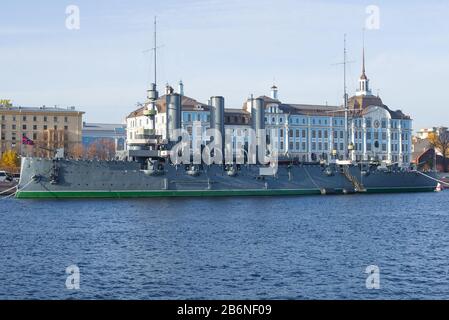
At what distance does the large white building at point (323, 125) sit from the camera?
115 meters

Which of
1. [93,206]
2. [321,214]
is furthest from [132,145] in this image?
[321,214]

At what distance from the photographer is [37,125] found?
126500 millimetres

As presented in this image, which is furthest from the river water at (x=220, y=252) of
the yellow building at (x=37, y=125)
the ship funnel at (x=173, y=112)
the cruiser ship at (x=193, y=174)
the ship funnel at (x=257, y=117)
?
the yellow building at (x=37, y=125)

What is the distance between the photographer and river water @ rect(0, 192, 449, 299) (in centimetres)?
2552

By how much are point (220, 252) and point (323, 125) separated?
94.2m

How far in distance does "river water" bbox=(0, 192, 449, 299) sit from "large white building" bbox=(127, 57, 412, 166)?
57.6 metres

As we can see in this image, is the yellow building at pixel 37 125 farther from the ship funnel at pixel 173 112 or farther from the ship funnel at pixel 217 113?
the ship funnel at pixel 173 112

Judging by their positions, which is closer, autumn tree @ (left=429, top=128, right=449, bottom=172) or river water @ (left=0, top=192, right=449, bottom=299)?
river water @ (left=0, top=192, right=449, bottom=299)

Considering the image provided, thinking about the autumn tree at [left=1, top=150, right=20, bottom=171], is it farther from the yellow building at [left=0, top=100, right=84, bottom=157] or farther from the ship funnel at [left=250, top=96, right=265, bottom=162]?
the ship funnel at [left=250, top=96, right=265, bottom=162]

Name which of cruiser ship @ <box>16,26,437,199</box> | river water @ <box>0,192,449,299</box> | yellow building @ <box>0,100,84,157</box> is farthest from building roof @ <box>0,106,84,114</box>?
river water @ <box>0,192,449,299</box>
